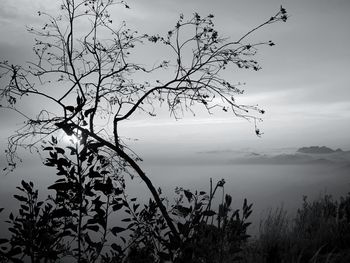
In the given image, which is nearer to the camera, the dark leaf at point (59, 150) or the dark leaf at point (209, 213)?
the dark leaf at point (209, 213)

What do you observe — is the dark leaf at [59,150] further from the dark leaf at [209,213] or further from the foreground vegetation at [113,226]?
the dark leaf at [209,213]

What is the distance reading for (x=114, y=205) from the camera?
3.59 metres

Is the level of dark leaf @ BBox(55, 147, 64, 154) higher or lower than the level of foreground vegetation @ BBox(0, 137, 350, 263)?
higher

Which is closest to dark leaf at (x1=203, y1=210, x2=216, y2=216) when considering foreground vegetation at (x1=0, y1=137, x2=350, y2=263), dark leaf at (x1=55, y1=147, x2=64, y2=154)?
foreground vegetation at (x1=0, y1=137, x2=350, y2=263)

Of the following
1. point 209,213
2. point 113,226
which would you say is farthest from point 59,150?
point 209,213

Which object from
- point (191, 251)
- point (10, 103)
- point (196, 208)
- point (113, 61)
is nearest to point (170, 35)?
point (113, 61)

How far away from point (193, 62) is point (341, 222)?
437 cm

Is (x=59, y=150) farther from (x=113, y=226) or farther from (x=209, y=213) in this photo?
(x=209, y=213)

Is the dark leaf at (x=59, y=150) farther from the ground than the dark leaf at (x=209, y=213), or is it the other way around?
the dark leaf at (x=59, y=150)

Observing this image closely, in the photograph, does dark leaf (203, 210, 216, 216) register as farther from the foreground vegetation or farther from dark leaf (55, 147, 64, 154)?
dark leaf (55, 147, 64, 154)

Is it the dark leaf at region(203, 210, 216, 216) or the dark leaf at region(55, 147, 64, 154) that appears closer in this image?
the dark leaf at region(203, 210, 216, 216)

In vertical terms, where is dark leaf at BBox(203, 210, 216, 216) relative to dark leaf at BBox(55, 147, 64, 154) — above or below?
below

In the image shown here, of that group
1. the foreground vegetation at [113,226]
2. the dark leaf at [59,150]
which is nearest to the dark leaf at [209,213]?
the foreground vegetation at [113,226]

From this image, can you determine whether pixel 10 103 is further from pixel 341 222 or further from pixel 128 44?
pixel 341 222
